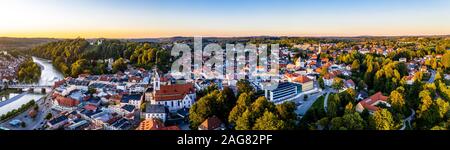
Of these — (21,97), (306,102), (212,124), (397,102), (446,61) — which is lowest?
(21,97)

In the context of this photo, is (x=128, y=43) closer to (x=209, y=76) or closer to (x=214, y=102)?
(x=209, y=76)

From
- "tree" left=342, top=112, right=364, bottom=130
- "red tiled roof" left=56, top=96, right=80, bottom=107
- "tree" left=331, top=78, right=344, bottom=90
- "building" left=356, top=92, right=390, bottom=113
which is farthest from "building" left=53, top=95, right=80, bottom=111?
"tree" left=331, top=78, right=344, bottom=90

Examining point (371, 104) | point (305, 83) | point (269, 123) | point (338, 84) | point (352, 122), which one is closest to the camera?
point (269, 123)

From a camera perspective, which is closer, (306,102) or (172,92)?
(172,92)

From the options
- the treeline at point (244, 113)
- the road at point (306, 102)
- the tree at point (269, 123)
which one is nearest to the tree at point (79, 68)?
the treeline at point (244, 113)

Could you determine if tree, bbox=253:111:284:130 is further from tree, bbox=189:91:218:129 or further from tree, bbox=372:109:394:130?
tree, bbox=372:109:394:130

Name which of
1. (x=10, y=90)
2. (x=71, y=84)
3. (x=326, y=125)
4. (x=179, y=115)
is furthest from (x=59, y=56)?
(x=326, y=125)

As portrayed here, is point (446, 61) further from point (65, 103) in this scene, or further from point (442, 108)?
point (65, 103)

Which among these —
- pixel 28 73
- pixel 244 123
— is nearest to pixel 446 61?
pixel 244 123

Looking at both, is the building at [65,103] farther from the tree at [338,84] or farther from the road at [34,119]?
the tree at [338,84]
